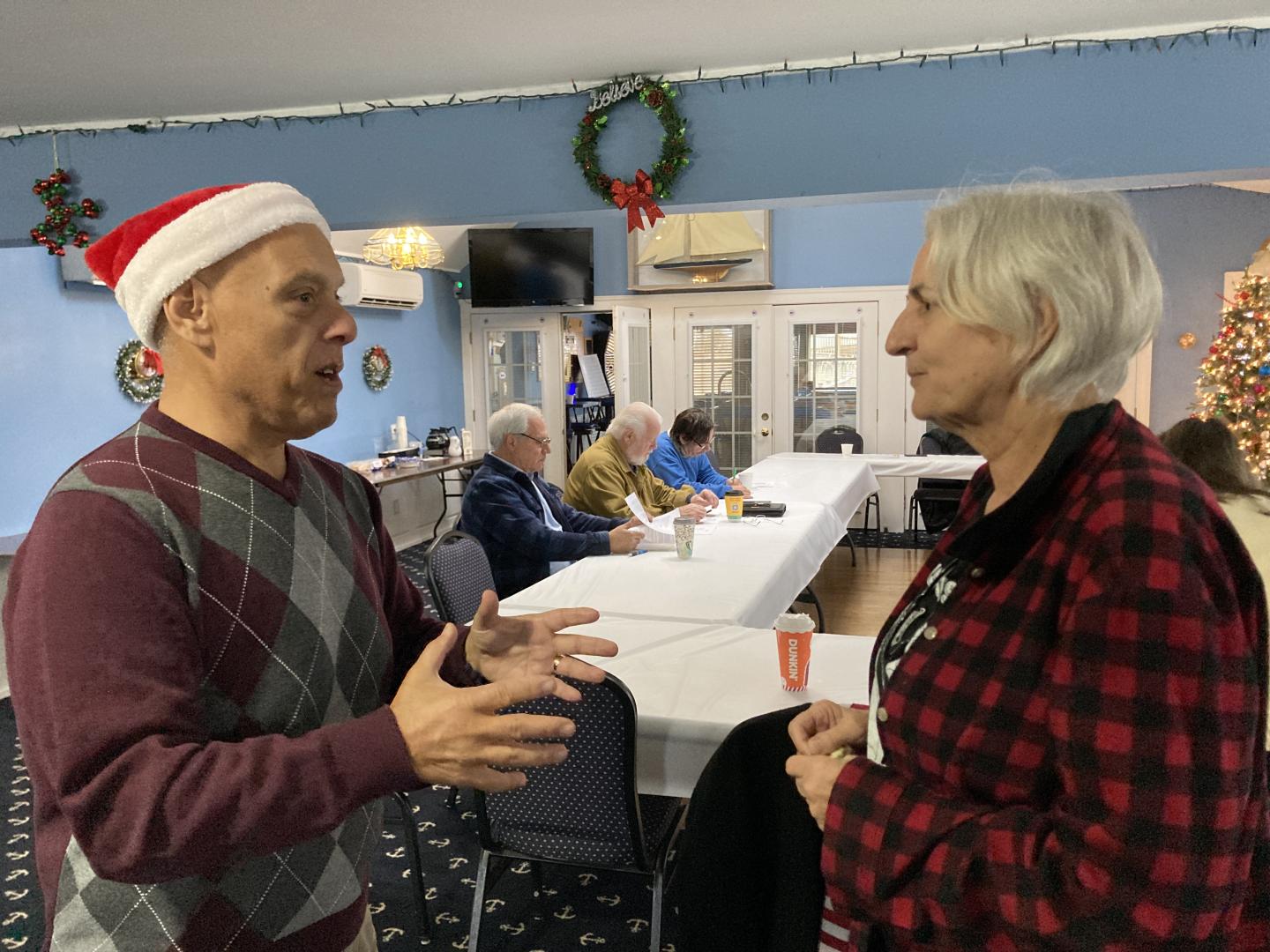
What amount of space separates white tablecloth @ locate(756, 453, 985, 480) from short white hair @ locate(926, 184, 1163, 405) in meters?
5.39

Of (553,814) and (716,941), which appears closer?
(716,941)

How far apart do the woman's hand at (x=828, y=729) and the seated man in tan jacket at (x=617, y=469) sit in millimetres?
3060

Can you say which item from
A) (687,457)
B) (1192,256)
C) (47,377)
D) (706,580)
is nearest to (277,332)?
(706,580)

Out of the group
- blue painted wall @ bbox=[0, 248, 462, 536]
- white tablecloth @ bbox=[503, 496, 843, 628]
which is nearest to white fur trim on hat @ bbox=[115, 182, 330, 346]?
white tablecloth @ bbox=[503, 496, 843, 628]

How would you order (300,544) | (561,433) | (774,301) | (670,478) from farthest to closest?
(561,433) → (774,301) → (670,478) → (300,544)

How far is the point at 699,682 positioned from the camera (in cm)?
210

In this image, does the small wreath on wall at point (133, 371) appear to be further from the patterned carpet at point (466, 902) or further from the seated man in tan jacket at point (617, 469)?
the patterned carpet at point (466, 902)

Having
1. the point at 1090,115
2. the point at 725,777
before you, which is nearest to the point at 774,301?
the point at 1090,115

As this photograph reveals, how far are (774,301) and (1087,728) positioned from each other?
7634 millimetres

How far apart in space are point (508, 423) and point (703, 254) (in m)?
4.66

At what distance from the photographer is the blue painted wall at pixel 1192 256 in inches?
294

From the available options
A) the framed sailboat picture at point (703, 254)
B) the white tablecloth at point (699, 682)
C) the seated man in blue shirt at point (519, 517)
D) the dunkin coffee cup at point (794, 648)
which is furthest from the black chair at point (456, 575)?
the framed sailboat picture at point (703, 254)

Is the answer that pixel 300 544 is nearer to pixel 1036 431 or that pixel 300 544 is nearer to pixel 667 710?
pixel 1036 431

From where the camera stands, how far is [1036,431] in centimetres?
99
